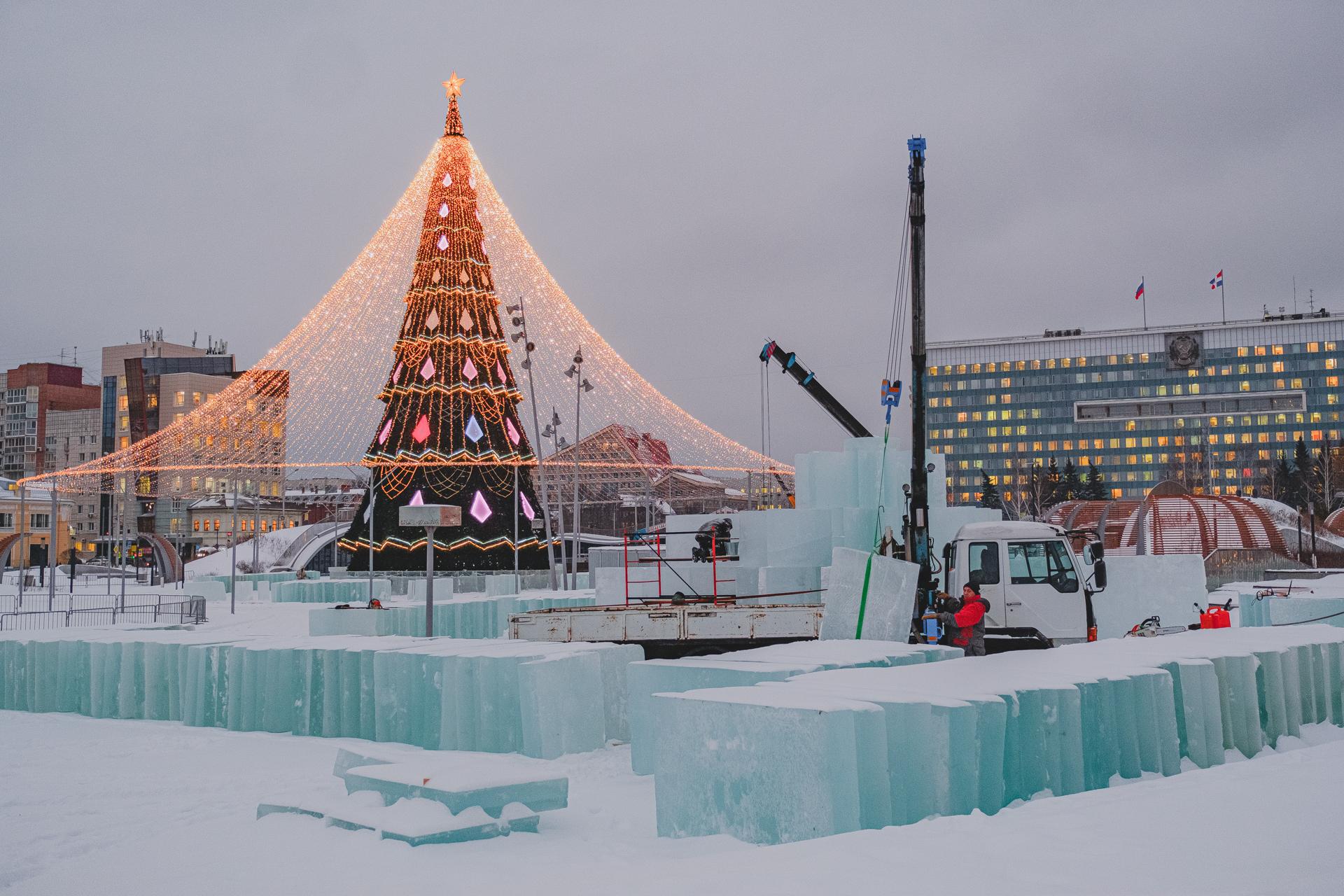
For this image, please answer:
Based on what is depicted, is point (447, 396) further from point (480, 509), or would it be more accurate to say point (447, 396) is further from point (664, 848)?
point (664, 848)

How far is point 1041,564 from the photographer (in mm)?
17156

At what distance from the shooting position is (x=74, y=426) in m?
144

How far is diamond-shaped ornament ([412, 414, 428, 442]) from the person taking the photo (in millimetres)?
41000

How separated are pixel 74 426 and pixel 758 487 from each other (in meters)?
118

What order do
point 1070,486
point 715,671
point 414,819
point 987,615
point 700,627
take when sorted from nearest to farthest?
point 414,819 < point 715,671 < point 987,615 < point 700,627 < point 1070,486

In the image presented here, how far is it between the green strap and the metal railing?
20.9 meters

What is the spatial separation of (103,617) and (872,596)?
26984 mm

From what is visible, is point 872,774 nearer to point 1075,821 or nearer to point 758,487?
point 1075,821

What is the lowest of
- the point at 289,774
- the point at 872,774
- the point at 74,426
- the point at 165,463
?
the point at 289,774

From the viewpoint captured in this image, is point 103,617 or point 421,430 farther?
point 421,430

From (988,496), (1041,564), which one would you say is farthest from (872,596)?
(988,496)

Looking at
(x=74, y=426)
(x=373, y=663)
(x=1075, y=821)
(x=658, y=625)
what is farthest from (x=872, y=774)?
(x=74, y=426)

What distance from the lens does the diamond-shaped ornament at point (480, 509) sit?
4200cm

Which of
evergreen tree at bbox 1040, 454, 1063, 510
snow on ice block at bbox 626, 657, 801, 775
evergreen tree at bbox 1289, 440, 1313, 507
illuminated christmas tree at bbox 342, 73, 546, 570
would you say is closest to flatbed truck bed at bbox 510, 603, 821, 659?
snow on ice block at bbox 626, 657, 801, 775
